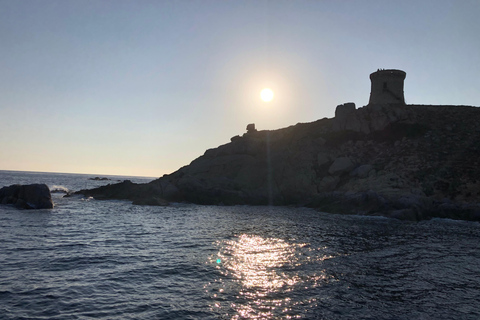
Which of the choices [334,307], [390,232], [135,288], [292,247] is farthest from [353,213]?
[135,288]

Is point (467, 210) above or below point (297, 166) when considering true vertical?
below

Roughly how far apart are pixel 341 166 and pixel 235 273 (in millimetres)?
41657

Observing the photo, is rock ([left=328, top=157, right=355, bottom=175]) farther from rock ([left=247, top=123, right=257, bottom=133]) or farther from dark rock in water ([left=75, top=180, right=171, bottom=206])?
dark rock in water ([left=75, top=180, right=171, bottom=206])

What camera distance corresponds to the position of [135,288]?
1424 cm

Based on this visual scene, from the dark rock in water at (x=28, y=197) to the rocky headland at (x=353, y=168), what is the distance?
13.9 m

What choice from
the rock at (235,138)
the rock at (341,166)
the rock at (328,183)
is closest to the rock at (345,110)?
the rock at (341,166)

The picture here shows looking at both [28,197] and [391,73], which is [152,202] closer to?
[28,197]

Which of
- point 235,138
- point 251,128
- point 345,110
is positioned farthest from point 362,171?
point 251,128

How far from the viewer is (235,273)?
16.7m

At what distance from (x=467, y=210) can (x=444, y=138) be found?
19.6 meters

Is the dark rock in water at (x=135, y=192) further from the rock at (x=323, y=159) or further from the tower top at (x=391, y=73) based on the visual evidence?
the tower top at (x=391, y=73)

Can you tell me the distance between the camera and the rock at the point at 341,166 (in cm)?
5369

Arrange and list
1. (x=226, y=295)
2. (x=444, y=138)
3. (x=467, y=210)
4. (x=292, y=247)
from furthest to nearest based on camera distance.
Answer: (x=444, y=138) < (x=467, y=210) < (x=292, y=247) < (x=226, y=295)

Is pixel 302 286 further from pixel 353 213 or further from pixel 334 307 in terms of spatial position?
pixel 353 213
